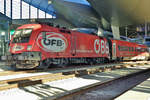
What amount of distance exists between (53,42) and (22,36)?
2288 mm

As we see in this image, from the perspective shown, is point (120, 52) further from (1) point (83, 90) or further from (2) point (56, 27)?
(1) point (83, 90)

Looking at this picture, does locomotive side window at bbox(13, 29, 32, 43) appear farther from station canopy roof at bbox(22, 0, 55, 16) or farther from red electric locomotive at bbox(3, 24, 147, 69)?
station canopy roof at bbox(22, 0, 55, 16)

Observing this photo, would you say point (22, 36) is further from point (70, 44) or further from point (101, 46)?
point (101, 46)

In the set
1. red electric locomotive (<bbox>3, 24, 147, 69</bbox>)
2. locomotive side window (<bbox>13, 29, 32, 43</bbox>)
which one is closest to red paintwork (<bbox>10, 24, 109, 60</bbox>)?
red electric locomotive (<bbox>3, 24, 147, 69</bbox>)

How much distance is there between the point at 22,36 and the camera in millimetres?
12797

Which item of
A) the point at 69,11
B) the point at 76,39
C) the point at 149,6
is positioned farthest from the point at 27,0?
the point at 76,39

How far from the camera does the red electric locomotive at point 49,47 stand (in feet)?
39.4

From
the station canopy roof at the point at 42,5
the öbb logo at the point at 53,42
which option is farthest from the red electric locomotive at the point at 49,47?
the station canopy roof at the point at 42,5

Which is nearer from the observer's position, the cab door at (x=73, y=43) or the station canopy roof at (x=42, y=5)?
the cab door at (x=73, y=43)

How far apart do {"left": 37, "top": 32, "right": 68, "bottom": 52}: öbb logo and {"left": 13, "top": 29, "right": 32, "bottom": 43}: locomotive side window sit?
88cm

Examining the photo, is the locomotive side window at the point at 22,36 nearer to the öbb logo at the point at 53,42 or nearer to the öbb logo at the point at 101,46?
the öbb logo at the point at 53,42

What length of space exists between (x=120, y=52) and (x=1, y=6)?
2475 cm

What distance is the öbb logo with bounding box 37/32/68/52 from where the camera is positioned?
12.5 metres

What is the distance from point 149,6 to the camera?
4884cm
